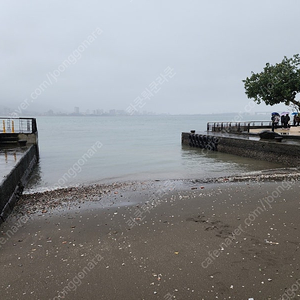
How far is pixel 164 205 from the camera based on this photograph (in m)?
6.99

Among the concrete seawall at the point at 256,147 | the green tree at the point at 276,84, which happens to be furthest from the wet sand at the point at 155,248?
the green tree at the point at 276,84

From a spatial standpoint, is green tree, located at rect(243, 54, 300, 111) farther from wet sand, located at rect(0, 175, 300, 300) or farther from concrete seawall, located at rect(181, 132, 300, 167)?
wet sand, located at rect(0, 175, 300, 300)

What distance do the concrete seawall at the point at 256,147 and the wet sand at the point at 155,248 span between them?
373 inches

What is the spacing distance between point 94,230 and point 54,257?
122cm

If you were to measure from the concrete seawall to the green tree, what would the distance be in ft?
24.4

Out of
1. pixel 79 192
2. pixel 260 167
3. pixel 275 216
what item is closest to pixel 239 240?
pixel 275 216

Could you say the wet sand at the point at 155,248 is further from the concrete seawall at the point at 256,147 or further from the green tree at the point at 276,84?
the green tree at the point at 276,84

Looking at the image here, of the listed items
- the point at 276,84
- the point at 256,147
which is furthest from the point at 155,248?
the point at 276,84

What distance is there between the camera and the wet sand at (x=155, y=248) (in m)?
3.51

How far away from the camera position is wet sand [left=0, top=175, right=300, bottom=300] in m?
3.51

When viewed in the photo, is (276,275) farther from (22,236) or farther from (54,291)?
(22,236)

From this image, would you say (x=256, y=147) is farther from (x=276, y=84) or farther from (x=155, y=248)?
(x=155, y=248)

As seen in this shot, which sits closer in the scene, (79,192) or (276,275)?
(276,275)

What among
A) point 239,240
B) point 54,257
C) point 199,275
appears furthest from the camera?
point 239,240
